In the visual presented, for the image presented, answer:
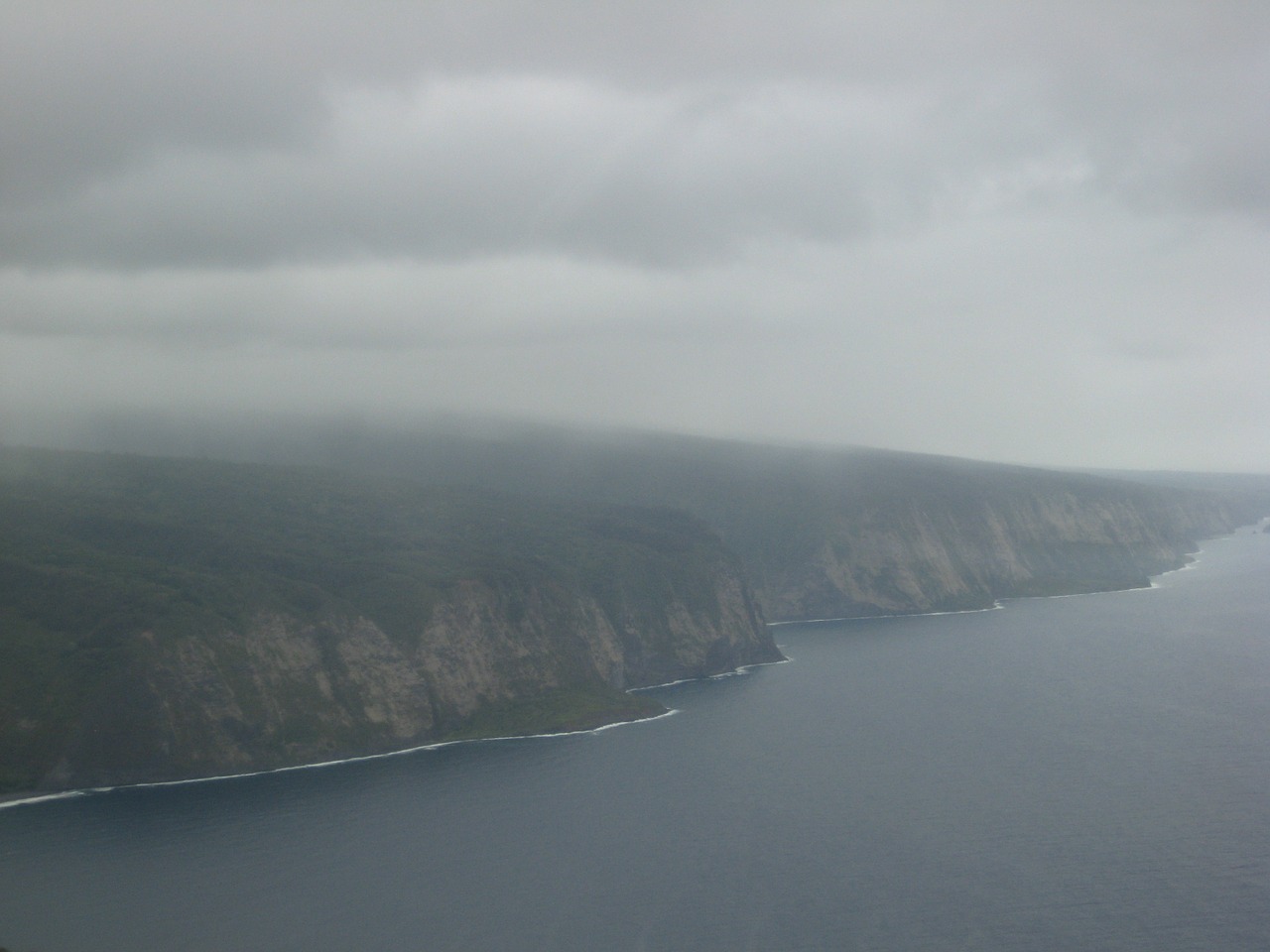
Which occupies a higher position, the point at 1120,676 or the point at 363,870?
the point at 363,870

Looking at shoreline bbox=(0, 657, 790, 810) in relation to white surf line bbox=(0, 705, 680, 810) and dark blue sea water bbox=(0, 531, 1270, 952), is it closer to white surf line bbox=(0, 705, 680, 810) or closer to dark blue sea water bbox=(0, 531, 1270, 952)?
white surf line bbox=(0, 705, 680, 810)

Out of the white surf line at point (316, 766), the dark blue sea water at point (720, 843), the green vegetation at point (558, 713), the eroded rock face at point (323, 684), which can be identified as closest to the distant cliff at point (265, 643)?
the eroded rock face at point (323, 684)

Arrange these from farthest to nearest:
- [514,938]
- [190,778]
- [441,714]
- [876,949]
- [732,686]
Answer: [732,686] < [441,714] < [190,778] < [514,938] < [876,949]

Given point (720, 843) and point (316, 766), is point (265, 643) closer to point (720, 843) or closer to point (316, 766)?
point (316, 766)

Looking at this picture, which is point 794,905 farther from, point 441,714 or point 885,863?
point 441,714

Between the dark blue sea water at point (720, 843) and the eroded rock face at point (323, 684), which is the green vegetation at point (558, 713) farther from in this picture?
the dark blue sea water at point (720, 843)

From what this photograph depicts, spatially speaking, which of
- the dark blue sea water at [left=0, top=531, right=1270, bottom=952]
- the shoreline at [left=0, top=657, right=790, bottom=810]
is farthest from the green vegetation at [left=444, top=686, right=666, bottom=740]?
the dark blue sea water at [left=0, top=531, right=1270, bottom=952]

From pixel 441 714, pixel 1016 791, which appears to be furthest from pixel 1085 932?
pixel 441 714

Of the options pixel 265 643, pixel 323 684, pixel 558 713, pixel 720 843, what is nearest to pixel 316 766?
pixel 323 684
